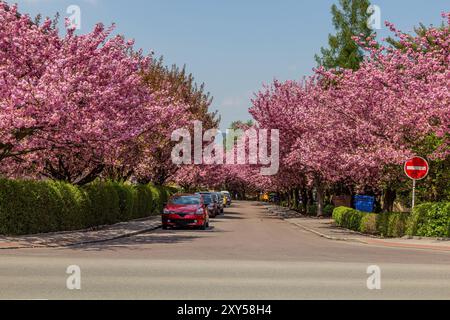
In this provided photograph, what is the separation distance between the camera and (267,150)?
174 ft

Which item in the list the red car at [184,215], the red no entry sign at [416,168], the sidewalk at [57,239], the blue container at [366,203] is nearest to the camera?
the sidewalk at [57,239]

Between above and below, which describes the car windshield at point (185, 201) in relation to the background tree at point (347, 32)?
below

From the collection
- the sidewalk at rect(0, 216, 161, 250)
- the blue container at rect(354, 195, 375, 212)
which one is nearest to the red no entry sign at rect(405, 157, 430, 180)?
the sidewalk at rect(0, 216, 161, 250)

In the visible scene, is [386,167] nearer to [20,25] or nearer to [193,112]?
[20,25]

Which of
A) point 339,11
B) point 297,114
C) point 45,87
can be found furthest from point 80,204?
point 339,11

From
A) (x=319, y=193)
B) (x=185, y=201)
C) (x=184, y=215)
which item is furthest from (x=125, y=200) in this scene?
(x=319, y=193)

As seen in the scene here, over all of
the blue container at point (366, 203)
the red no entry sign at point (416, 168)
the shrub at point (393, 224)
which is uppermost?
the red no entry sign at point (416, 168)

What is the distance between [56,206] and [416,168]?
13.6 metres

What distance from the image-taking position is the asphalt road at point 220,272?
9781mm

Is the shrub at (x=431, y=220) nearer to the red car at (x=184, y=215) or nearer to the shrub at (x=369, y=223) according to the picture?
the shrub at (x=369, y=223)

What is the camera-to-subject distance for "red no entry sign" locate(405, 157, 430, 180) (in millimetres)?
23594

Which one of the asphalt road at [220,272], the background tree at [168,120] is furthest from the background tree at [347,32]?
the asphalt road at [220,272]

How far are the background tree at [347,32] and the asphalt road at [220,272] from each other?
50.1m
